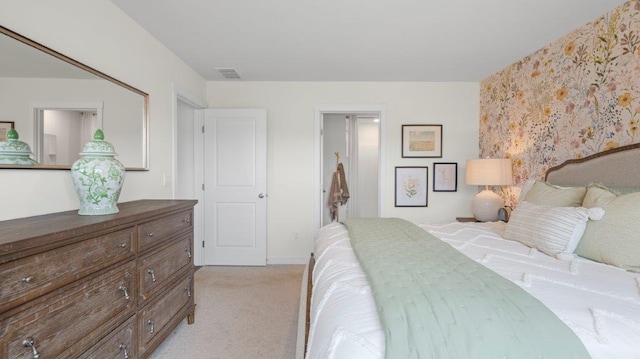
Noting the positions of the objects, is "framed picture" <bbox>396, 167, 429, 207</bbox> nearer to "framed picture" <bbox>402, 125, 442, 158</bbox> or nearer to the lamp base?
"framed picture" <bbox>402, 125, 442, 158</bbox>

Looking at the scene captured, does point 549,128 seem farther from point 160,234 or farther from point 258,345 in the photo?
point 160,234

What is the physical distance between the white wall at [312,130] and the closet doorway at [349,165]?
3.06 ft

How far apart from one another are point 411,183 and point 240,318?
101 inches

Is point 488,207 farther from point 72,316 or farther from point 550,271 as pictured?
point 72,316

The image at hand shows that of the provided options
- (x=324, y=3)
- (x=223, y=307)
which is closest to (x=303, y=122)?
(x=324, y=3)

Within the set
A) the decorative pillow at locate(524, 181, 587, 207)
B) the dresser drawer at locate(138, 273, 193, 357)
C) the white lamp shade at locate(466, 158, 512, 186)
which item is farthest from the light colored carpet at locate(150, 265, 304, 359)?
the white lamp shade at locate(466, 158, 512, 186)

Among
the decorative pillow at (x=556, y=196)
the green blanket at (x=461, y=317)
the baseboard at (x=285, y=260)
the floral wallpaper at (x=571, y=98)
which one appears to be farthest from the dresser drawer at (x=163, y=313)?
the floral wallpaper at (x=571, y=98)

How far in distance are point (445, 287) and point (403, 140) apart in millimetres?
2953

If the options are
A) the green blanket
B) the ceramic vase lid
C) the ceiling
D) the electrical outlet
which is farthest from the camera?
the electrical outlet

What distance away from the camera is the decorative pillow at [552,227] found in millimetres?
1606

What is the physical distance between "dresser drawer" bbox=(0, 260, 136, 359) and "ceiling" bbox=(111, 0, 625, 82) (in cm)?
185

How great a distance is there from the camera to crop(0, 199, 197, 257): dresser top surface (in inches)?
38.8

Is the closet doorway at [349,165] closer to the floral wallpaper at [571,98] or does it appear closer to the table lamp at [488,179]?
the table lamp at [488,179]

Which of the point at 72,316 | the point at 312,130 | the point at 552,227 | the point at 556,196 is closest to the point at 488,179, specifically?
the point at 556,196
